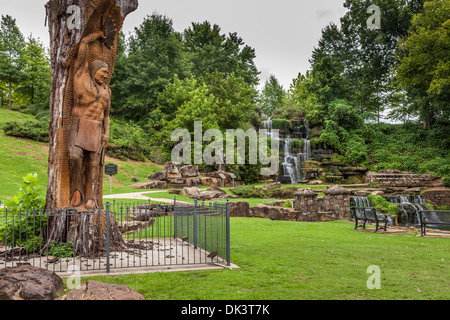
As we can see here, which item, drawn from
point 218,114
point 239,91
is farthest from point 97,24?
point 239,91

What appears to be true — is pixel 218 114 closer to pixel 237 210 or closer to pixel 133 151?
pixel 133 151

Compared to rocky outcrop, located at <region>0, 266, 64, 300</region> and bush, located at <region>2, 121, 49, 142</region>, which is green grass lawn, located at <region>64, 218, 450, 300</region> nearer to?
rocky outcrop, located at <region>0, 266, 64, 300</region>

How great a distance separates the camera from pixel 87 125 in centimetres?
775

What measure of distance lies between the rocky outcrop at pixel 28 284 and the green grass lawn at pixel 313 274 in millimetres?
826

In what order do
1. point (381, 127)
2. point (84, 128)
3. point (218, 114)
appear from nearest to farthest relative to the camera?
point (84, 128), point (218, 114), point (381, 127)

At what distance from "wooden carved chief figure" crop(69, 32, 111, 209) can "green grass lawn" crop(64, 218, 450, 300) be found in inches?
112

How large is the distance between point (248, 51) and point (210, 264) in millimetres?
53061

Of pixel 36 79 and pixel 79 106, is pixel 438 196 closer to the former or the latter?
pixel 79 106

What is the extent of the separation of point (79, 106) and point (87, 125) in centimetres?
Result: 46

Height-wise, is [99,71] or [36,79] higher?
[36,79]

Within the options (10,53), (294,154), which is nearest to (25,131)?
(10,53)

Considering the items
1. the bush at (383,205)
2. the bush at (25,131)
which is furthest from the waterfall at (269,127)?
the bush at (25,131)

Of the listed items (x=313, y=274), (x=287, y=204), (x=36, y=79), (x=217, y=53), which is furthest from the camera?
(x=217, y=53)

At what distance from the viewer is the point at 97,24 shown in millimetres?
8047
